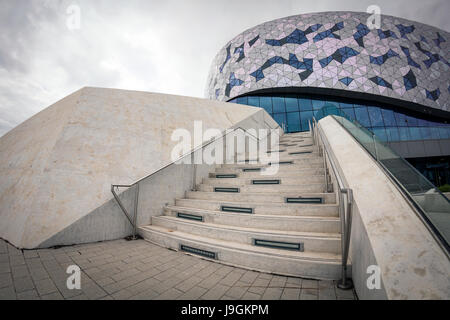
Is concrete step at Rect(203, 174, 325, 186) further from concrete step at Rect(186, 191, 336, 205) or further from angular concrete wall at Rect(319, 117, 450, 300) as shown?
angular concrete wall at Rect(319, 117, 450, 300)

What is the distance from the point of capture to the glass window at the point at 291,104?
2083cm

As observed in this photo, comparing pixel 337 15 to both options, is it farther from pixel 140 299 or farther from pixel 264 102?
pixel 140 299

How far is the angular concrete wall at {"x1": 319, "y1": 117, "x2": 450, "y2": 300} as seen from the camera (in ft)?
4.00

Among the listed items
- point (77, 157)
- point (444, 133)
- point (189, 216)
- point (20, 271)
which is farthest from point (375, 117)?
point (20, 271)

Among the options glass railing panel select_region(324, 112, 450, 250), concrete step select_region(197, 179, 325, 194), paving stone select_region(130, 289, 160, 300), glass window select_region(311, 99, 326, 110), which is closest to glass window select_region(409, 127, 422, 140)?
glass window select_region(311, 99, 326, 110)

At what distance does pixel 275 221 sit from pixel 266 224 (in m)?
0.16

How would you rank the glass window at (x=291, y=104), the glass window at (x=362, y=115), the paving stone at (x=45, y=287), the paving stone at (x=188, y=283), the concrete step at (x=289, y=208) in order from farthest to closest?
the glass window at (x=291, y=104)
the glass window at (x=362, y=115)
the concrete step at (x=289, y=208)
the paving stone at (x=188, y=283)
the paving stone at (x=45, y=287)

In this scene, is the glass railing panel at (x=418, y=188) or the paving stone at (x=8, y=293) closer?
the glass railing panel at (x=418, y=188)

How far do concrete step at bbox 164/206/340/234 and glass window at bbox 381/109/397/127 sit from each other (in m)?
24.6

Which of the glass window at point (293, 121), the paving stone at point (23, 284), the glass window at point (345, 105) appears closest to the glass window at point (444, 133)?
the glass window at point (345, 105)

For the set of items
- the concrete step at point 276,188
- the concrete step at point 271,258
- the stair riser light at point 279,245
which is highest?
the concrete step at point 276,188

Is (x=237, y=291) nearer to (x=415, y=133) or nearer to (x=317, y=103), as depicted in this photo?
(x=317, y=103)

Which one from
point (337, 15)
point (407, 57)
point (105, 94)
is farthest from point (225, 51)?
point (105, 94)

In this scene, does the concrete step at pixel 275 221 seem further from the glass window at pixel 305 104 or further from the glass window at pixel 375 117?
the glass window at pixel 375 117
